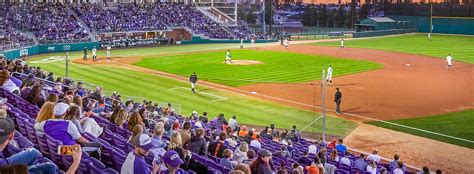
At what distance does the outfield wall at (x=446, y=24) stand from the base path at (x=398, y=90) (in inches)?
1651

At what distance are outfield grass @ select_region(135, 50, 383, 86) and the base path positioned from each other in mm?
1703

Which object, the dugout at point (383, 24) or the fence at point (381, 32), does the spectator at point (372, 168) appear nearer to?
the fence at point (381, 32)

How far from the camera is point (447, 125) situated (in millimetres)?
23031

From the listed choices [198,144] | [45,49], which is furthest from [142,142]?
[45,49]

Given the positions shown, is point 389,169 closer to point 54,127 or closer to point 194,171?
point 194,171

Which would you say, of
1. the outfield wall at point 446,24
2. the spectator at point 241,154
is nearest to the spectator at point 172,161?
the spectator at point 241,154

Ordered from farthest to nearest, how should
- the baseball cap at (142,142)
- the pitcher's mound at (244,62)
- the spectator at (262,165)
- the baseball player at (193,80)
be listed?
1. the pitcher's mound at (244,62)
2. the baseball player at (193,80)
3. the spectator at (262,165)
4. the baseball cap at (142,142)

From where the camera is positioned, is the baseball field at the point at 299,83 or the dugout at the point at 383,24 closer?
the baseball field at the point at 299,83

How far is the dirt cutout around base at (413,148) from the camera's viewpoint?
57.9 ft

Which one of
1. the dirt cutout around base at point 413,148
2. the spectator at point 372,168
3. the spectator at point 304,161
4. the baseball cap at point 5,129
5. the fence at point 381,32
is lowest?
the dirt cutout around base at point 413,148

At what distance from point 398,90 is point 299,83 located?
246 inches

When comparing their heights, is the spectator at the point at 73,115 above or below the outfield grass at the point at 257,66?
above

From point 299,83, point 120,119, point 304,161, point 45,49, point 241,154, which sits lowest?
point 304,161

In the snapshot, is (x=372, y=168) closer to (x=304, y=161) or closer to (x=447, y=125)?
(x=304, y=161)
